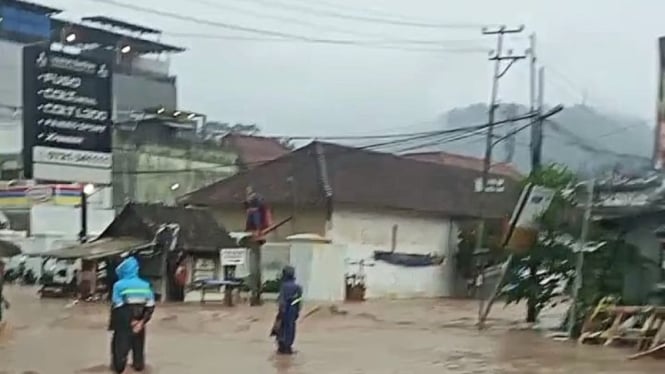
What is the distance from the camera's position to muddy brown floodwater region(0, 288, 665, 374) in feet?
55.9

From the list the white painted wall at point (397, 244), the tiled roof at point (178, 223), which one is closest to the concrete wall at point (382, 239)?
the white painted wall at point (397, 244)

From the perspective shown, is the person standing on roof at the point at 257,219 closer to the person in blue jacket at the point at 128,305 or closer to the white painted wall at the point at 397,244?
the white painted wall at the point at 397,244

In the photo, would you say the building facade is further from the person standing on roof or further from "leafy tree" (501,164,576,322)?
"leafy tree" (501,164,576,322)

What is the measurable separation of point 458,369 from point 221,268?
22.8m

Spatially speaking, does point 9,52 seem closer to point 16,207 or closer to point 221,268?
point 16,207

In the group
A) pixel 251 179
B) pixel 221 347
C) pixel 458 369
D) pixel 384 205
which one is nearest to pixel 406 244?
pixel 384 205

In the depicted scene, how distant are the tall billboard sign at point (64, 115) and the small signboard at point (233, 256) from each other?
4.62 metres

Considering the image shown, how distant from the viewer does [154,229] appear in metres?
37.8

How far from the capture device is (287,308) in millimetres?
17672

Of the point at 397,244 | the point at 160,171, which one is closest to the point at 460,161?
the point at 160,171

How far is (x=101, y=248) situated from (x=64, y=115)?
5.45m

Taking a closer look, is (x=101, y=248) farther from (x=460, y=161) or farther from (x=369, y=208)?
(x=460, y=161)

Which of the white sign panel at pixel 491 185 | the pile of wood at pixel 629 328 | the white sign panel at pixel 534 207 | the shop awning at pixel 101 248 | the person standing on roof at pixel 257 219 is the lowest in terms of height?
the pile of wood at pixel 629 328

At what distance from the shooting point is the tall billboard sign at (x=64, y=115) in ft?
109
